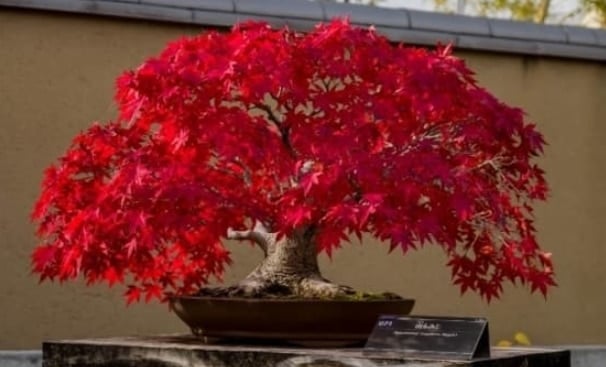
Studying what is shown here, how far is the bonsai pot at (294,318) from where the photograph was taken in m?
5.96

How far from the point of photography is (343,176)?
5.77m

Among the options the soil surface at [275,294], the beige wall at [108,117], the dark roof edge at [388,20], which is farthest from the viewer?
the dark roof edge at [388,20]

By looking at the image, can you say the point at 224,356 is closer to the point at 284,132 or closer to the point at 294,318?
the point at 294,318

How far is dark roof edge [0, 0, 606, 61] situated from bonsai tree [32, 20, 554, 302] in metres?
2.35

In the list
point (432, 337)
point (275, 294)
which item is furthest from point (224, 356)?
point (432, 337)

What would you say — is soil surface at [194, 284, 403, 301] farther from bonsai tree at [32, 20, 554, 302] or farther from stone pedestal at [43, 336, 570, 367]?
stone pedestal at [43, 336, 570, 367]

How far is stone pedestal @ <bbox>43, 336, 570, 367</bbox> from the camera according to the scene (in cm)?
563

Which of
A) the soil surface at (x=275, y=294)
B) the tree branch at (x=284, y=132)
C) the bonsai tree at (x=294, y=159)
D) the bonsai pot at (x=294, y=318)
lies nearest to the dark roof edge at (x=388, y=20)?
the bonsai tree at (x=294, y=159)

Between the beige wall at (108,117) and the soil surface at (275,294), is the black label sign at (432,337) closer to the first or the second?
the soil surface at (275,294)

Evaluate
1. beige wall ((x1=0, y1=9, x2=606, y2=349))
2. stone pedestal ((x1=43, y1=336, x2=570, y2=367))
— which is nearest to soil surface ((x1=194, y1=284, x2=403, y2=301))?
stone pedestal ((x1=43, y1=336, x2=570, y2=367))

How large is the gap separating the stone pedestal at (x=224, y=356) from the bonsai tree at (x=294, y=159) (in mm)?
322

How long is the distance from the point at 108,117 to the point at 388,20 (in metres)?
1.96

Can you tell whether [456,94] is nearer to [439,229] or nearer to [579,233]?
[439,229]

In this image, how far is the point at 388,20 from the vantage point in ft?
31.0
